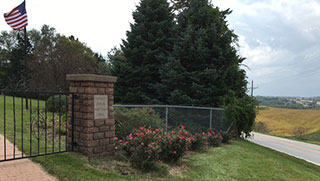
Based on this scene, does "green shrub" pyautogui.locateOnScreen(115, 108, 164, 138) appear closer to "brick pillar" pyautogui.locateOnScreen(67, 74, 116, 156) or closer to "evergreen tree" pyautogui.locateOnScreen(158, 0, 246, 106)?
"brick pillar" pyautogui.locateOnScreen(67, 74, 116, 156)

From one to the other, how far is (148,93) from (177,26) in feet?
14.3

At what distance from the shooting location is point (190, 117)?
960 cm

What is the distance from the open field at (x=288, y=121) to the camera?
30.9 m

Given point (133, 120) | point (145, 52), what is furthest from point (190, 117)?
point (145, 52)

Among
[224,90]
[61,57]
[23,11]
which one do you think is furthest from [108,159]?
[61,57]

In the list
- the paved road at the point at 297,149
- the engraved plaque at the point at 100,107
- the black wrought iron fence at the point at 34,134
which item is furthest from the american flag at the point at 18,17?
the paved road at the point at 297,149

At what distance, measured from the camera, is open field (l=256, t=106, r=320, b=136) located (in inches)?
1216

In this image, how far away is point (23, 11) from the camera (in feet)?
43.6

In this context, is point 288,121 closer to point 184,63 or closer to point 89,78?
point 184,63

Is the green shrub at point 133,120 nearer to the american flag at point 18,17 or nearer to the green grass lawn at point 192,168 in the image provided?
the green grass lawn at point 192,168

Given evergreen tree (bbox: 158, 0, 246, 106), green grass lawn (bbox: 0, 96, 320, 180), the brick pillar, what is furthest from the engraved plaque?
evergreen tree (bbox: 158, 0, 246, 106)

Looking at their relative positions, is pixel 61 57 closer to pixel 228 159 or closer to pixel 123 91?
pixel 123 91

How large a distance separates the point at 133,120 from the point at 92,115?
7.98ft

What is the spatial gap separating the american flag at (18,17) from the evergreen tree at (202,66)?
821 cm
